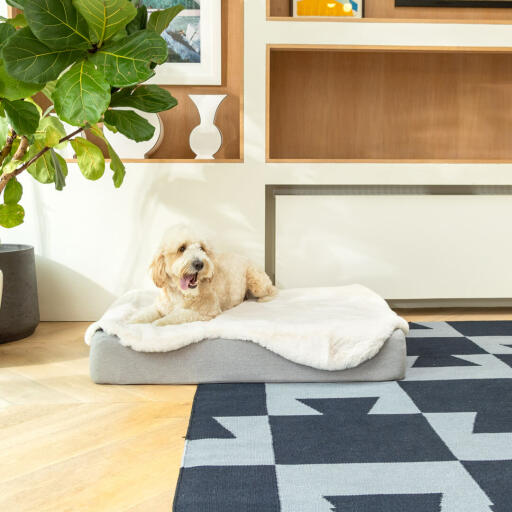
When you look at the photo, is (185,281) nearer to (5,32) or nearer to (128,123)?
(128,123)

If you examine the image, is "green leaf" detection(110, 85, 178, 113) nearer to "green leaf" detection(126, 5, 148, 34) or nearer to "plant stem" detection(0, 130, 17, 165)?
"green leaf" detection(126, 5, 148, 34)

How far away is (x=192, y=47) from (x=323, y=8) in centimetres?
72

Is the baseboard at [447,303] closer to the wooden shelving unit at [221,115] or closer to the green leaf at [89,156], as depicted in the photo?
the wooden shelving unit at [221,115]

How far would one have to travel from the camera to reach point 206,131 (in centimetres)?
286

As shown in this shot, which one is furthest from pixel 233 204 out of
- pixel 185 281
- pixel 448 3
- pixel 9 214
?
pixel 448 3

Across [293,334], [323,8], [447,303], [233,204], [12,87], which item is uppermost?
[323,8]

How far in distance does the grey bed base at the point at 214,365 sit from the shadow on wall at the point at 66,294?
912mm

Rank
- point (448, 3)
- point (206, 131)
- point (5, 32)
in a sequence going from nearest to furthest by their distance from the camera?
point (5, 32), point (206, 131), point (448, 3)

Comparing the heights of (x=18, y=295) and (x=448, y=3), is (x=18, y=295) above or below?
below

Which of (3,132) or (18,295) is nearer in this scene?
(3,132)

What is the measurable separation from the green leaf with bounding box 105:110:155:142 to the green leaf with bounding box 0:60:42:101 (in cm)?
38

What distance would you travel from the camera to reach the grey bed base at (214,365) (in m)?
1.88

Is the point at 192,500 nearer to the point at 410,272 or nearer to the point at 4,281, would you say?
the point at 4,281

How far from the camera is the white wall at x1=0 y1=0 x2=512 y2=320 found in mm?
2707
